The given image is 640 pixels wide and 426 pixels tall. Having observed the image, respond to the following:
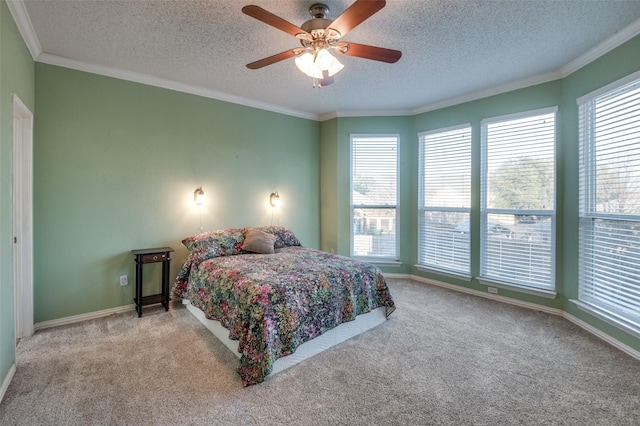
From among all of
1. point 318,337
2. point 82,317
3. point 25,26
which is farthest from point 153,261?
point 25,26

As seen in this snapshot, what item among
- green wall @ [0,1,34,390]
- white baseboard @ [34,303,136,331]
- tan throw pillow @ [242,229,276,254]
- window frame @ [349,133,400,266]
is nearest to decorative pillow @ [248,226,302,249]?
tan throw pillow @ [242,229,276,254]

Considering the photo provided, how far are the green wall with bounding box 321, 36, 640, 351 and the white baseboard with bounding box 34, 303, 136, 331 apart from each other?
9.92 ft

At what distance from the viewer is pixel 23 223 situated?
2.80 m

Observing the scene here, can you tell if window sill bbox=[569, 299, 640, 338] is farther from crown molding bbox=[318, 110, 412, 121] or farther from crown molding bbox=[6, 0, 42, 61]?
crown molding bbox=[6, 0, 42, 61]

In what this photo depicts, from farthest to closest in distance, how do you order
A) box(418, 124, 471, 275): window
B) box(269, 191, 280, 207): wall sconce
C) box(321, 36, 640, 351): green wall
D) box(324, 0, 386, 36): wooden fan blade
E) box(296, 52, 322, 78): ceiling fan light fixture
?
1. box(269, 191, 280, 207): wall sconce
2. box(418, 124, 471, 275): window
3. box(321, 36, 640, 351): green wall
4. box(296, 52, 322, 78): ceiling fan light fixture
5. box(324, 0, 386, 36): wooden fan blade

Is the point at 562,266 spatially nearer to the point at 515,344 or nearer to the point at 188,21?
the point at 515,344

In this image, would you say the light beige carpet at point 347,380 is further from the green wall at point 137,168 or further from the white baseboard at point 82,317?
the green wall at point 137,168

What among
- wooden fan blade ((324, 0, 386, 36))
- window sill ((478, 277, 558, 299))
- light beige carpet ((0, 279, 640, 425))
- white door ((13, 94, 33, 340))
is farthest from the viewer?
window sill ((478, 277, 558, 299))

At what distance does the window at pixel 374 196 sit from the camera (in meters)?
4.94

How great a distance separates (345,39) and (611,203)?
292 centimetres

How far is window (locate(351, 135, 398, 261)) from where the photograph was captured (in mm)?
4941

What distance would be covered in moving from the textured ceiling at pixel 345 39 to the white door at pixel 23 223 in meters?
0.82

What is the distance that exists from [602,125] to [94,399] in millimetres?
4794

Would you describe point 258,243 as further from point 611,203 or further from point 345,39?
point 611,203
